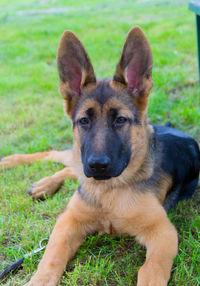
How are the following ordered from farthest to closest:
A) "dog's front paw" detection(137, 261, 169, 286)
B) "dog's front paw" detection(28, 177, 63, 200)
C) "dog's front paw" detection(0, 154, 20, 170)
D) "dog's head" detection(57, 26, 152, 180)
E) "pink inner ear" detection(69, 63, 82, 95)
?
"dog's front paw" detection(0, 154, 20, 170) < "dog's front paw" detection(28, 177, 63, 200) < "pink inner ear" detection(69, 63, 82, 95) < "dog's head" detection(57, 26, 152, 180) < "dog's front paw" detection(137, 261, 169, 286)

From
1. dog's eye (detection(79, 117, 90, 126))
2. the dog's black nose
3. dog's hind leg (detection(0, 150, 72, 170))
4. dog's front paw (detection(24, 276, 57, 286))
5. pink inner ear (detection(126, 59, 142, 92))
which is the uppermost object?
pink inner ear (detection(126, 59, 142, 92))

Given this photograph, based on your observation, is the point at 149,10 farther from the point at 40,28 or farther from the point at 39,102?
the point at 39,102

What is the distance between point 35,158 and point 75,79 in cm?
197

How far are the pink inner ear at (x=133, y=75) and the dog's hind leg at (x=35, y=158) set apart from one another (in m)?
1.85

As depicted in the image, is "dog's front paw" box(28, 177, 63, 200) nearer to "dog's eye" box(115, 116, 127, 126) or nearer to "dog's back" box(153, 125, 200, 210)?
"dog's back" box(153, 125, 200, 210)

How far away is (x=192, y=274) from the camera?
9.39 feet

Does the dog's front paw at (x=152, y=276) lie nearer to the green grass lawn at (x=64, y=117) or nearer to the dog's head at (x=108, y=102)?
the green grass lawn at (x=64, y=117)

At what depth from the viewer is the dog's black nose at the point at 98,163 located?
279cm

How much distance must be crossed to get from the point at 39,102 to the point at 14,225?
380 centimetres

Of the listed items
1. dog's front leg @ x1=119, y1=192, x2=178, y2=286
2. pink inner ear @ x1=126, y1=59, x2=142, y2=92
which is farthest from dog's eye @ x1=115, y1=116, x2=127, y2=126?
dog's front leg @ x1=119, y1=192, x2=178, y2=286

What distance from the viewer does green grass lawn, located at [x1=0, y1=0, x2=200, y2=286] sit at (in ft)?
10.0

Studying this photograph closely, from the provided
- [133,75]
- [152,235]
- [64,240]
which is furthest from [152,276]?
[133,75]

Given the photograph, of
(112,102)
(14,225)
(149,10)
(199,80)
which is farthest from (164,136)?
(149,10)

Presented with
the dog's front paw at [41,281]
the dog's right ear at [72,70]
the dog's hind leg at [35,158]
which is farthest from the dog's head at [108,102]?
the dog's hind leg at [35,158]
